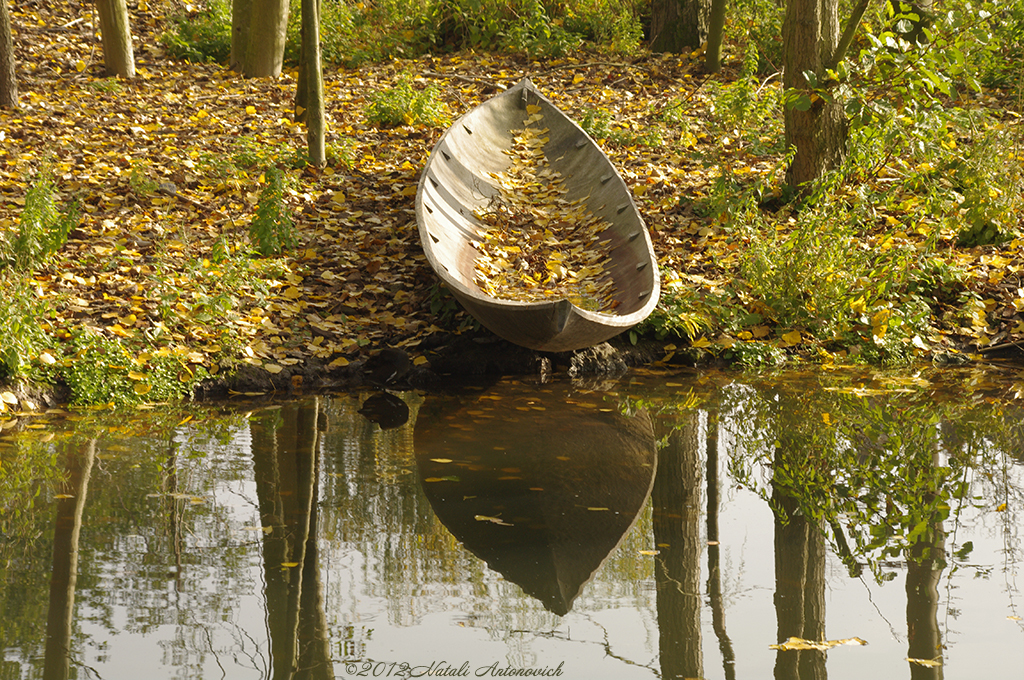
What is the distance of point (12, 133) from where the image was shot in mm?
7379

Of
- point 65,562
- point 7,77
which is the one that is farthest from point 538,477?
point 7,77

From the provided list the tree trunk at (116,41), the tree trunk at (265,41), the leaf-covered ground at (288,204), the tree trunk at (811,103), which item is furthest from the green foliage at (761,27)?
the tree trunk at (116,41)

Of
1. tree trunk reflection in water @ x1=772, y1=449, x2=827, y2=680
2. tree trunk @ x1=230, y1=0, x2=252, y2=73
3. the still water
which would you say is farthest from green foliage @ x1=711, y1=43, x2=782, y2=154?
tree trunk @ x1=230, y1=0, x2=252, y2=73

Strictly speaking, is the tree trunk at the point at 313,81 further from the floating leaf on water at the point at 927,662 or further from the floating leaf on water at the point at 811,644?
the floating leaf on water at the point at 927,662

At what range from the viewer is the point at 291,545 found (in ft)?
8.89

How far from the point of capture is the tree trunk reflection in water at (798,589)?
2.06 metres

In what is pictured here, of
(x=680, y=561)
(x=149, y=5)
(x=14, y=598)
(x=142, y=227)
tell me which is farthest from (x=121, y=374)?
(x=149, y=5)

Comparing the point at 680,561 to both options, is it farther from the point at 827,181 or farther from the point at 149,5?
the point at 149,5

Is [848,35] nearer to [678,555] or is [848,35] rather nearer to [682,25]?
[678,555]

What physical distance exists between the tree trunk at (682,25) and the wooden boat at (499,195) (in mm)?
3712

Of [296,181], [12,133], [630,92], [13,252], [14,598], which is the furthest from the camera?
[630,92]

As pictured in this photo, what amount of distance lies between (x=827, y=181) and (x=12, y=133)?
7.00 metres

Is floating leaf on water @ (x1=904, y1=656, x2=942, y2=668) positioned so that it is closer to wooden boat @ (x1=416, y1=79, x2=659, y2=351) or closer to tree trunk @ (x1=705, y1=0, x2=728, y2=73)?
wooden boat @ (x1=416, y1=79, x2=659, y2=351)

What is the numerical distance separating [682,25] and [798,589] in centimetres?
980
